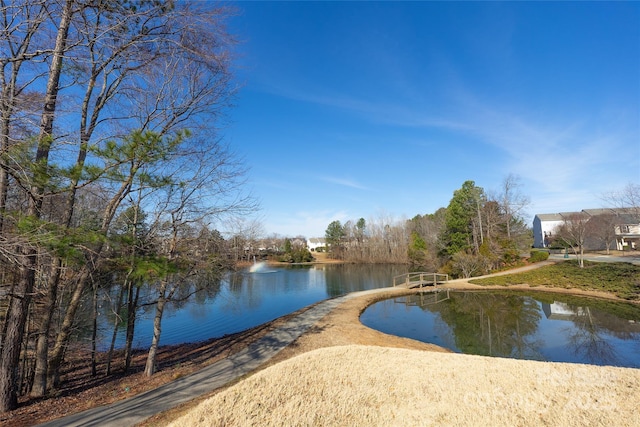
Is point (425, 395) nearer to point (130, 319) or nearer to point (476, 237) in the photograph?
point (130, 319)

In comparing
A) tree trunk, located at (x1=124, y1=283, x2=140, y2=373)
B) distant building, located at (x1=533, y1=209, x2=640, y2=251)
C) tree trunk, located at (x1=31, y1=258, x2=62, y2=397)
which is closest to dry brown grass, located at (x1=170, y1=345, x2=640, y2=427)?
tree trunk, located at (x1=31, y1=258, x2=62, y2=397)

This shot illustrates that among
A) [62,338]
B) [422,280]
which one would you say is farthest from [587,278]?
[62,338]

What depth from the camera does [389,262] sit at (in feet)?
178

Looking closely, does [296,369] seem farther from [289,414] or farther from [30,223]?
[30,223]

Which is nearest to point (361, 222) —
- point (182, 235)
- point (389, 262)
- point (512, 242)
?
point (389, 262)

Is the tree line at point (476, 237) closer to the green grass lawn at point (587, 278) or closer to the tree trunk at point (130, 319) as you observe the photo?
the green grass lawn at point (587, 278)

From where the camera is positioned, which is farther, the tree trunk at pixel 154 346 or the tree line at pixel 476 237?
the tree line at pixel 476 237

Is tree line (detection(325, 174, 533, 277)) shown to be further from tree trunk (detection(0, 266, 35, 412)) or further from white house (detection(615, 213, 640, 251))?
tree trunk (detection(0, 266, 35, 412))

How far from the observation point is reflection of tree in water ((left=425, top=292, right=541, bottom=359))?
10.4 meters

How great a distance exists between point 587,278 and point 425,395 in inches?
869

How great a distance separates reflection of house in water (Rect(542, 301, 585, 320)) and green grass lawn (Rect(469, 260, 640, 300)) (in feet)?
9.87

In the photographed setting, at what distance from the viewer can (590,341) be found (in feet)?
35.4

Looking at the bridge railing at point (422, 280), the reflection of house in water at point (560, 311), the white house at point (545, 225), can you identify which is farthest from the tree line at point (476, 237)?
the white house at point (545, 225)

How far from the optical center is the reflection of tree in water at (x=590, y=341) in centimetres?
921
